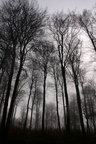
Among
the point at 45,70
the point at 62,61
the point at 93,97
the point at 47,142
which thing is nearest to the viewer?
the point at 47,142

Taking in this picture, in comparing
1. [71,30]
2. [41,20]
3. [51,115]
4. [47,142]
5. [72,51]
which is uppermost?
[71,30]

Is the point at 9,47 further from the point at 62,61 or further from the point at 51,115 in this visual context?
→ the point at 51,115

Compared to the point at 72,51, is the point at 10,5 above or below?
above

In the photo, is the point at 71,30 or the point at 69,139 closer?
the point at 69,139

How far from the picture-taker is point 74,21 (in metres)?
14.3

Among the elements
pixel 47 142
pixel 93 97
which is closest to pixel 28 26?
pixel 47 142

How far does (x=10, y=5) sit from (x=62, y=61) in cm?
748

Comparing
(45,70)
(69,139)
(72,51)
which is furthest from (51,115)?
(69,139)

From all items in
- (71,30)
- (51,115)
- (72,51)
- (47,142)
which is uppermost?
(71,30)

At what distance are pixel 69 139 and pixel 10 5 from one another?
1192cm

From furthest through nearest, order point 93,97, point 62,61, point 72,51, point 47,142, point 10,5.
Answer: point 93,97 → point 72,51 → point 62,61 → point 10,5 → point 47,142

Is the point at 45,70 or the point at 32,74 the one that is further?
the point at 32,74

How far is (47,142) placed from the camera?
6824 millimetres

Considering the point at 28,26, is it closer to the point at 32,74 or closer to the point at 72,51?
the point at 72,51
